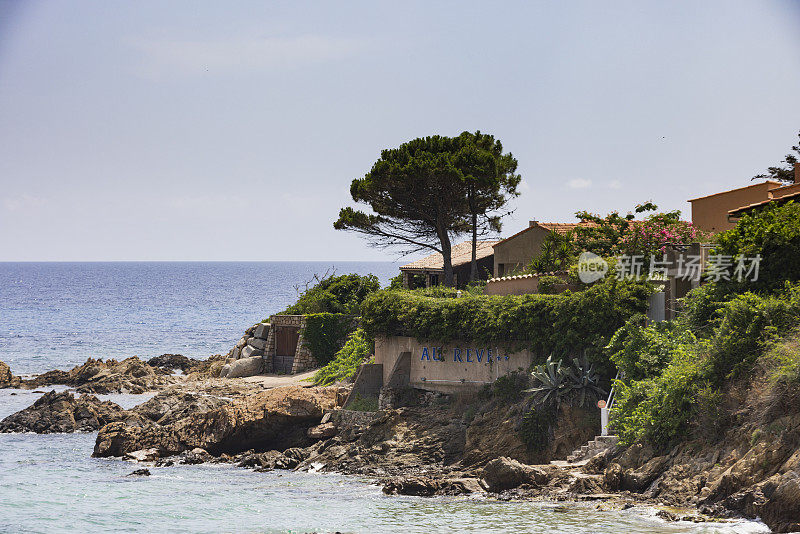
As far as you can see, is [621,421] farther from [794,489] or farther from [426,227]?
[426,227]

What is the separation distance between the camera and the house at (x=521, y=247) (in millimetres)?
38125

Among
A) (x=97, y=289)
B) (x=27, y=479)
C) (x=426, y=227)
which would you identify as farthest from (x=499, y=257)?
(x=97, y=289)

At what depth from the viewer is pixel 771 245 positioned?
21.2m

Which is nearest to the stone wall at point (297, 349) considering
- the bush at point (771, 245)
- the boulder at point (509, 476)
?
the boulder at point (509, 476)

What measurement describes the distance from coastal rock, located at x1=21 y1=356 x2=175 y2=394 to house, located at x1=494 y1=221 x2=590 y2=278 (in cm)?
2038

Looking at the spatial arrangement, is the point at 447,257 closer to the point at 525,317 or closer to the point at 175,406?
the point at 175,406

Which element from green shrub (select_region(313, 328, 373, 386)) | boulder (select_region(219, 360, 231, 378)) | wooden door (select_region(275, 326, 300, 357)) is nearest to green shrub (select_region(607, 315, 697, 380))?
green shrub (select_region(313, 328, 373, 386))

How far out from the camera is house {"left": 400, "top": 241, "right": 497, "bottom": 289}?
44.1 meters

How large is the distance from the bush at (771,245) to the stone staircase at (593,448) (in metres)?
4.92

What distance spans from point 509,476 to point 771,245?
845cm

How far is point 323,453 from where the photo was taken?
27.0 m

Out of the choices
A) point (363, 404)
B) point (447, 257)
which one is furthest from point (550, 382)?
point (447, 257)

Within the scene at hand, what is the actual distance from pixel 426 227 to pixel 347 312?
5694 millimetres

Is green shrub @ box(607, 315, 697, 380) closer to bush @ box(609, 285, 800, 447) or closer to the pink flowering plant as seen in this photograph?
bush @ box(609, 285, 800, 447)
